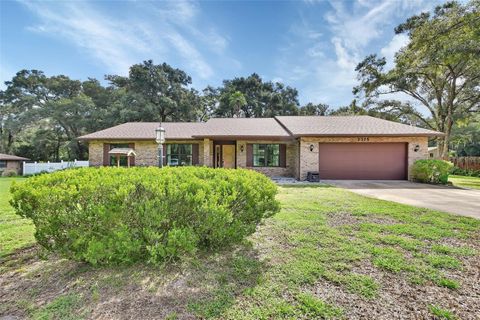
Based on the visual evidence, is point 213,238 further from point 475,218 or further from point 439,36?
point 439,36

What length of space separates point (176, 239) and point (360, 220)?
4.43 meters

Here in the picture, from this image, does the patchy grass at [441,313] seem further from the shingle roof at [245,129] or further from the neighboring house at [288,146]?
the shingle roof at [245,129]

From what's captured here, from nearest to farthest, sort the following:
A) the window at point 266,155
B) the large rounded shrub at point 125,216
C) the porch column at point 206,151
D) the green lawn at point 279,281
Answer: the green lawn at point 279,281
the large rounded shrub at point 125,216
the porch column at point 206,151
the window at point 266,155

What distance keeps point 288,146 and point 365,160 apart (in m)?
4.58

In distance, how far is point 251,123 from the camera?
56.2 ft

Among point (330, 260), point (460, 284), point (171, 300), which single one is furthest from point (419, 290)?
point (171, 300)

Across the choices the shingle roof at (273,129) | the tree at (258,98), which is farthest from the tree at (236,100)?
the shingle roof at (273,129)

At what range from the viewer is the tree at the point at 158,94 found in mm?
25016

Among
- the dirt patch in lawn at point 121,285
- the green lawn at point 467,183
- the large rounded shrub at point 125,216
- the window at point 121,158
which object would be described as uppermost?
the window at point 121,158

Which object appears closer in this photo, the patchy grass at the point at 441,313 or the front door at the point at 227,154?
the patchy grass at the point at 441,313

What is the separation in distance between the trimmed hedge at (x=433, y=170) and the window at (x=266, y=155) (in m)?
7.79

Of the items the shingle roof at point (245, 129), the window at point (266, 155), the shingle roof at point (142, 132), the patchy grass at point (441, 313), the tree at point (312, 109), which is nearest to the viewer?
the patchy grass at point (441, 313)

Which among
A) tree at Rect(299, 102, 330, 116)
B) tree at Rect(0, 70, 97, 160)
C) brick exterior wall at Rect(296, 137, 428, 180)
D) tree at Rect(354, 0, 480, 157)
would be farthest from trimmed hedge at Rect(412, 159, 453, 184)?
tree at Rect(0, 70, 97, 160)

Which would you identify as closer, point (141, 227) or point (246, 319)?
point (246, 319)
